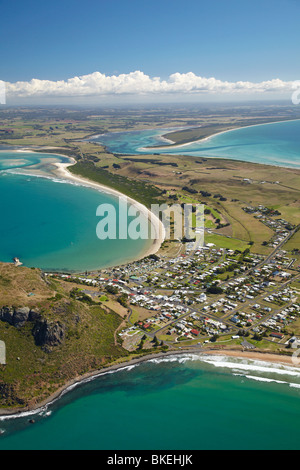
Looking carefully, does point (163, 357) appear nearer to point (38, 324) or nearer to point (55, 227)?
point (38, 324)

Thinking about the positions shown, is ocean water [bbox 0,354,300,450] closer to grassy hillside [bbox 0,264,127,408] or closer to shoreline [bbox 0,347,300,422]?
shoreline [bbox 0,347,300,422]

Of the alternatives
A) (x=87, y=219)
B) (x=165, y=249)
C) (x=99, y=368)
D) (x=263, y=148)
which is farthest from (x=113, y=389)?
(x=263, y=148)

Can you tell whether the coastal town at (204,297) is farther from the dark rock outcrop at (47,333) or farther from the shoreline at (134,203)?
the dark rock outcrop at (47,333)

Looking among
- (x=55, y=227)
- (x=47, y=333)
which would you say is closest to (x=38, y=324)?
(x=47, y=333)

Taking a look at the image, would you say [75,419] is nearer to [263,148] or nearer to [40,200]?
[40,200]

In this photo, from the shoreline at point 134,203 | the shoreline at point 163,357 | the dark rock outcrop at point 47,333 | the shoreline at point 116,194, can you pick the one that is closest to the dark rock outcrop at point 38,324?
the dark rock outcrop at point 47,333
